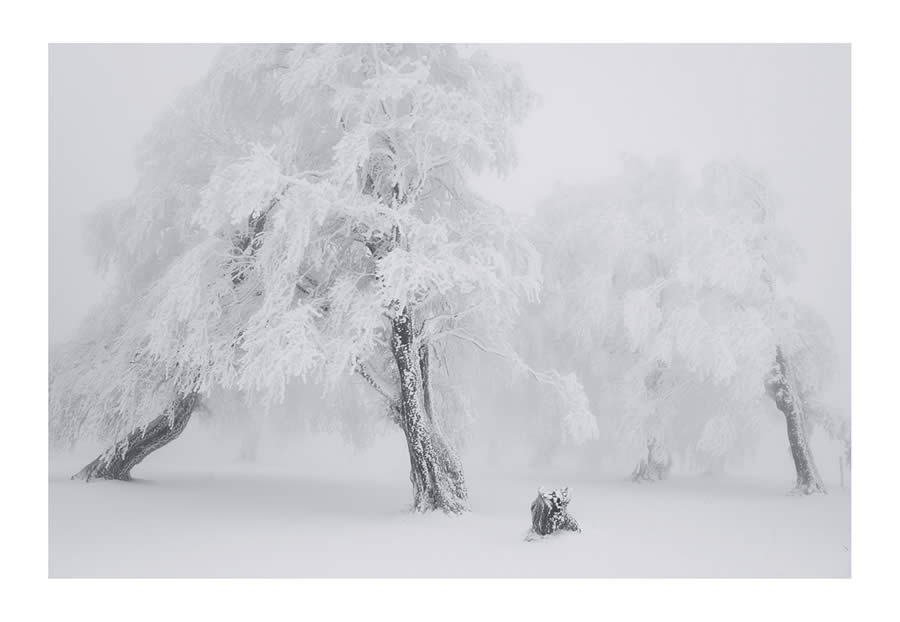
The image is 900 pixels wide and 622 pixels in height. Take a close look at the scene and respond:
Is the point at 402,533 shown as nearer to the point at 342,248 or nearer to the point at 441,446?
the point at 441,446

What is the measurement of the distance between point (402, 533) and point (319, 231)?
3.59m

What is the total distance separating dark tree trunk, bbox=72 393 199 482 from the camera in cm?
905

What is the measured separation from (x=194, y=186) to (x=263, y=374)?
13.7ft

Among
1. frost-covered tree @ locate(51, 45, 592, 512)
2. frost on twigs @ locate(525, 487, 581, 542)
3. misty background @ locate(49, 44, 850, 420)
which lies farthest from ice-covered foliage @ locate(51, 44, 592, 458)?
frost on twigs @ locate(525, 487, 581, 542)

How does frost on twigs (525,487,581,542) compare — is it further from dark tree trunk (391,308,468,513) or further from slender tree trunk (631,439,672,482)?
slender tree trunk (631,439,672,482)

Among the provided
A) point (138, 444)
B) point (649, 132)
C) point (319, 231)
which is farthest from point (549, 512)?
point (649, 132)

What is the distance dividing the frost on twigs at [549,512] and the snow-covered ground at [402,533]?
5.1 inches

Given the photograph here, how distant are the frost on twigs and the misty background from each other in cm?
411

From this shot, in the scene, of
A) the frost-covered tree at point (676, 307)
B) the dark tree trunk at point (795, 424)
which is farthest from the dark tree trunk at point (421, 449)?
the dark tree trunk at point (795, 424)

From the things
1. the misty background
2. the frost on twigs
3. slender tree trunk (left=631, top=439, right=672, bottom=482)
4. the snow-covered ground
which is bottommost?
slender tree trunk (left=631, top=439, right=672, bottom=482)

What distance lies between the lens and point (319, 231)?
7656mm

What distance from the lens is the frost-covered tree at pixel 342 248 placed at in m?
6.76
